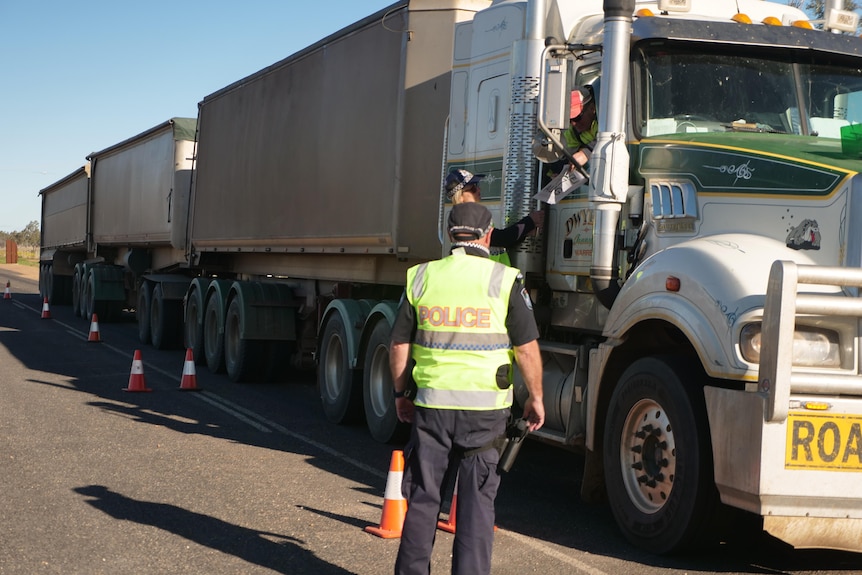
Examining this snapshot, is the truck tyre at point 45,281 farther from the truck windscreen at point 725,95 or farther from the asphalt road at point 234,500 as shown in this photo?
the truck windscreen at point 725,95

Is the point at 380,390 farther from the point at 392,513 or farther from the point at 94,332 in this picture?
the point at 94,332

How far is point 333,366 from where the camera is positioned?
1115 cm

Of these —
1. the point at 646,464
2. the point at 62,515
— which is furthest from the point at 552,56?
the point at 62,515

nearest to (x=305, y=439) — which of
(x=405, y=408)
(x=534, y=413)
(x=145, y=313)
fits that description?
(x=405, y=408)

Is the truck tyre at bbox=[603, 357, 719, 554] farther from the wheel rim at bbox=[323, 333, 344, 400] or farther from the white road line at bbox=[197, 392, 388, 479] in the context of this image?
the wheel rim at bbox=[323, 333, 344, 400]

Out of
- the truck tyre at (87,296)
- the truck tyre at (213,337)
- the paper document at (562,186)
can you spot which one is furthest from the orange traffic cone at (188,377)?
the truck tyre at (87,296)

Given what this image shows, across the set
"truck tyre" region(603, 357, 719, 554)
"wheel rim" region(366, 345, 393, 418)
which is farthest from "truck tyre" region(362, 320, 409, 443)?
"truck tyre" region(603, 357, 719, 554)

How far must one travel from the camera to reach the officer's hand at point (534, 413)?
5047 millimetres

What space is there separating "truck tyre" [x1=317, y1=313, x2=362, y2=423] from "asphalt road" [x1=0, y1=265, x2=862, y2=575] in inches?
7.3

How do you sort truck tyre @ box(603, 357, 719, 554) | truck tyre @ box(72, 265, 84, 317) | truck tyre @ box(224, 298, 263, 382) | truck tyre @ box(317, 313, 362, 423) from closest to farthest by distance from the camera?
truck tyre @ box(603, 357, 719, 554), truck tyre @ box(317, 313, 362, 423), truck tyre @ box(224, 298, 263, 382), truck tyre @ box(72, 265, 84, 317)

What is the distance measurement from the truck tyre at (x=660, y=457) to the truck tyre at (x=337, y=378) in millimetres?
4343

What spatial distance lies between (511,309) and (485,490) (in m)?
0.80

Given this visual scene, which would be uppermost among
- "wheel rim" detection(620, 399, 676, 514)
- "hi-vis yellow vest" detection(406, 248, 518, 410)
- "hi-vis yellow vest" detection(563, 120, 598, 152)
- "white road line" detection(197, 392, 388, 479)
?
"hi-vis yellow vest" detection(563, 120, 598, 152)

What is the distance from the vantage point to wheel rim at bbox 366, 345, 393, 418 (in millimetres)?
9859
